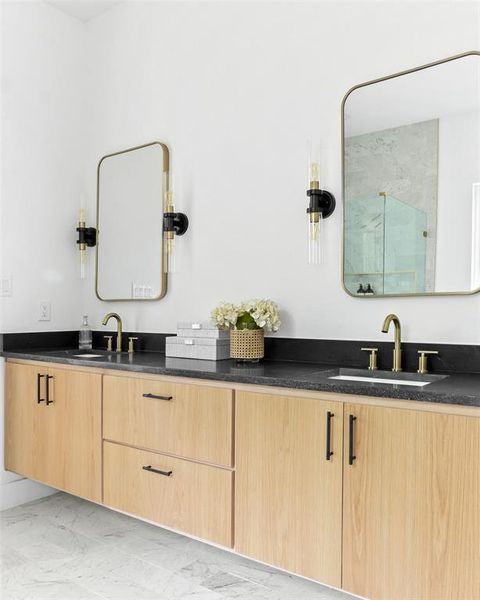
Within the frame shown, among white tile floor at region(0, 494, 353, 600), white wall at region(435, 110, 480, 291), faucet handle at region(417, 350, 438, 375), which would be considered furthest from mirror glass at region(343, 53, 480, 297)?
white tile floor at region(0, 494, 353, 600)

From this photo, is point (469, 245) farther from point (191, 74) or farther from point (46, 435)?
point (46, 435)

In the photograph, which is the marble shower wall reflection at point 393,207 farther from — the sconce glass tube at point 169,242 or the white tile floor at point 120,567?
the white tile floor at point 120,567

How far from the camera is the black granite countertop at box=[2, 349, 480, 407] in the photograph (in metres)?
1.56

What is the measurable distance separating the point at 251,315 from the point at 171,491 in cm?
78

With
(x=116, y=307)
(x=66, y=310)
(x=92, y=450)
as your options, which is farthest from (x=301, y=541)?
(x=66, y=310)

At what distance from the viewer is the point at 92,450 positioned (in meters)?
2.48

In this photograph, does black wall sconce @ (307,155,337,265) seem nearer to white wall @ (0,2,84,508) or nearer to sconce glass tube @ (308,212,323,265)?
sconce glass tube @ (308,212,323,265)

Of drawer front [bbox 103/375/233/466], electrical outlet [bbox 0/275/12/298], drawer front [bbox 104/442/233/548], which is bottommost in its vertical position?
drawer front [bbox 104/442/233/548]

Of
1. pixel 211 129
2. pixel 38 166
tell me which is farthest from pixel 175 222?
pixel 38 166

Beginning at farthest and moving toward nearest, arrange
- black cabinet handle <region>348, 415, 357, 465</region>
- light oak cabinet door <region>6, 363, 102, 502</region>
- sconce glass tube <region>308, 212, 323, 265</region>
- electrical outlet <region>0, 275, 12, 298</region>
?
electrical outlet <region>0, 275, 12, 298</region>
light oak cabinet door <region>6, 363, 102, 502</region>
sconce glass tube <region>308, 212, 323, 265</region>
black cabinet handle <region>348, 415, 357, 465</region>

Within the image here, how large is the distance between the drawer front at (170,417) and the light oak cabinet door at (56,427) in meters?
0.12

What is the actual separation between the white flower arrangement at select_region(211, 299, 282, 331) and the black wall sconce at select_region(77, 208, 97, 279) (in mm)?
1226

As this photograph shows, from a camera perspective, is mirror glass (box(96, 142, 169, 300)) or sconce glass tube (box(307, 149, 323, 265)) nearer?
sconce glass tube (box(307, 149, 323, 265))

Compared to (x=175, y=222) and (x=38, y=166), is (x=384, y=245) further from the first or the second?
(x=38, y=166)
